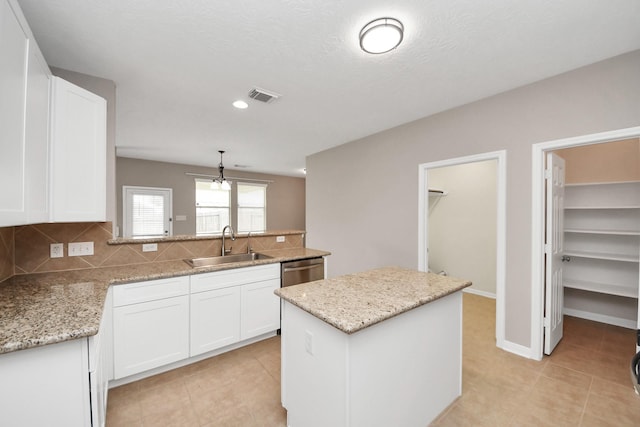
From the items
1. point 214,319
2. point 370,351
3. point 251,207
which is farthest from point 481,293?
point 251,207

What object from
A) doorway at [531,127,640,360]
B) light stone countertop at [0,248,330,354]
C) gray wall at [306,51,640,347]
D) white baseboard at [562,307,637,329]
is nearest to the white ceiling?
gray wall at [306,51,640,347]

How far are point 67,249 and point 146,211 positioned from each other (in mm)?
4220

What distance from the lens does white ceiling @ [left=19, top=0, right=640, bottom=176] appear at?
1574 mm

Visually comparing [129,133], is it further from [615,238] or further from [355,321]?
[615,238]

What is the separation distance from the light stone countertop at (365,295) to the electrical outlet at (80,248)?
6.04 ft

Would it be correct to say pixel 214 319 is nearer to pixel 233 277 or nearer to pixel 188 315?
pixel 188 315

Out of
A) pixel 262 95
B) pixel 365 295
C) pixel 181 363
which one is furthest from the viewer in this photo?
pixel 262 95

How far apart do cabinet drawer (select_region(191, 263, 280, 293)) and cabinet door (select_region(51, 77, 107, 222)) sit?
89 centimetres

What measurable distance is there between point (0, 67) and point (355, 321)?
72.5 inches

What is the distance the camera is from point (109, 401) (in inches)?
75.6

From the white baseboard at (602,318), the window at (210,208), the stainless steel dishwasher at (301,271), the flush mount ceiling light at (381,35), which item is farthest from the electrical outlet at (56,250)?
the white baseboard at (602,318)

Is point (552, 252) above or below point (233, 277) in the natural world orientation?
above

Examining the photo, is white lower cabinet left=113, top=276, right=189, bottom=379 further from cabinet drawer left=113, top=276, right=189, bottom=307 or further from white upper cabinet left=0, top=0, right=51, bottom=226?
white upper cabinet left=0, top=0, right=51, bottom=226

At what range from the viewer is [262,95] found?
271 cm
